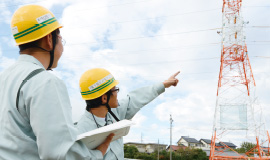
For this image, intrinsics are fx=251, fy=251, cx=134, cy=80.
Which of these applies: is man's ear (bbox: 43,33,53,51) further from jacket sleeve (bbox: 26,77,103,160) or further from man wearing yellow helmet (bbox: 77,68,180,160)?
man wearing yellow helmet (bbox: 77,68,180,160)

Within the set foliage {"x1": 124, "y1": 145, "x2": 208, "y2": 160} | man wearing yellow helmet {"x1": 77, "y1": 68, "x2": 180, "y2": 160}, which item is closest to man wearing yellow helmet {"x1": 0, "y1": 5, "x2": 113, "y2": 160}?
man wearing yellow helmet {"x1": 77, "y1": 68, "x2": 180, "y2": 160}

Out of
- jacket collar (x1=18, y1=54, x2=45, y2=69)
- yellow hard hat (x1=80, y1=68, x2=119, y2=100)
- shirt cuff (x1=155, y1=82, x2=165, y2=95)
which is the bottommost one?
shirt cuff (x1=155, y1=82, x2=165, y2=95)

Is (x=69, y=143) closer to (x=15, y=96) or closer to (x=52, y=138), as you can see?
(x=52, y=138)

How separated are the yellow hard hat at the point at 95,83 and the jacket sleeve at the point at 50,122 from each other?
1128mm

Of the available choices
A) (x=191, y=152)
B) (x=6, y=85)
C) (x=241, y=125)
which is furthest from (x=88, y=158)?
(x=191, y=152)

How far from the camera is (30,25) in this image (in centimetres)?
119

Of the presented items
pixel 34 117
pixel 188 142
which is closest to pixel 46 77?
pixel 34 117

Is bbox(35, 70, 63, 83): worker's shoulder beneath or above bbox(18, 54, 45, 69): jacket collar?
beneath

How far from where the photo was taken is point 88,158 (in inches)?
42.4

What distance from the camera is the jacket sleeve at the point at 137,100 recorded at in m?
2.42

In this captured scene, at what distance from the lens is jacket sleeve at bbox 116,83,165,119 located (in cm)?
242

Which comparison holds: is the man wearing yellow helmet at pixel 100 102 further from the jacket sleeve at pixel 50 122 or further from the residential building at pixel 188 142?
the residential building at pixel 188 142

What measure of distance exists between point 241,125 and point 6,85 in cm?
1523

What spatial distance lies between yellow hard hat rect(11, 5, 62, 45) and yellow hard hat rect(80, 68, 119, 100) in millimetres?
952
